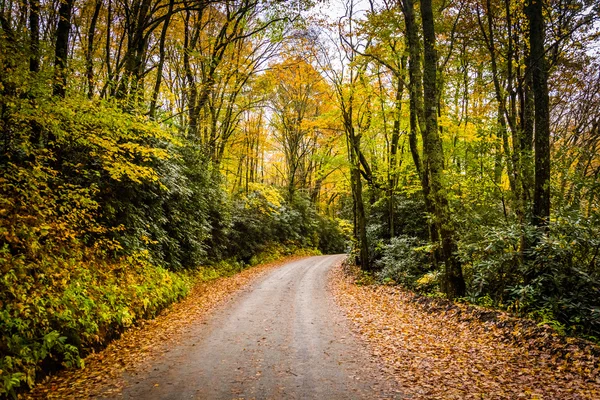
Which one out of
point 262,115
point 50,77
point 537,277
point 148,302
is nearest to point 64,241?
point 148,302

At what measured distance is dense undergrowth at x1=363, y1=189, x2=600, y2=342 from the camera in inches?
267

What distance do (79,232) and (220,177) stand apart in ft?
37.9

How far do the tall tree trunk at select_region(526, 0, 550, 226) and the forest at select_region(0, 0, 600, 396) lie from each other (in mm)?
40

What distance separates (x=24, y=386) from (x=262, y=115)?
26.4 meters

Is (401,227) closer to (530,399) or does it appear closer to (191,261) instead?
(191,261)

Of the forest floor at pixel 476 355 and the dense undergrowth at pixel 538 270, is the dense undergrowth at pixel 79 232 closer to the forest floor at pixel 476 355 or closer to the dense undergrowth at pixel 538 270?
the forest floor at pixel 476 355

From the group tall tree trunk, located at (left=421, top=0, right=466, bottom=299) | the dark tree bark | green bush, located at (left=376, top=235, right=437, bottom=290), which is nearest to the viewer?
the dark tree bark

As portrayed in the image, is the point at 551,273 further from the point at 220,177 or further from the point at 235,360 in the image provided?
the point at 220,177

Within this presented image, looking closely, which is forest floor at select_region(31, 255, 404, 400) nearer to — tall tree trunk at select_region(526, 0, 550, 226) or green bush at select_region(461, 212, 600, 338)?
green bush at select_region(461, 212, 600, 338)

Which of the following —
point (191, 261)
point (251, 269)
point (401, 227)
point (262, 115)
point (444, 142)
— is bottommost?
point (251, 269)

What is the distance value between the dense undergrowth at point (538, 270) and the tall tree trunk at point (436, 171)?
1.25ft

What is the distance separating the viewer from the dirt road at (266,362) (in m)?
4.87

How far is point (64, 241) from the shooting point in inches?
313

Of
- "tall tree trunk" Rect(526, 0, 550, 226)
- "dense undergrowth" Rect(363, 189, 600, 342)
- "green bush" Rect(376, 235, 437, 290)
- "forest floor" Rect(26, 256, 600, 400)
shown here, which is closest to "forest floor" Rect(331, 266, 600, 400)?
"forest floor" Rect(26, 256, 600, 400)
